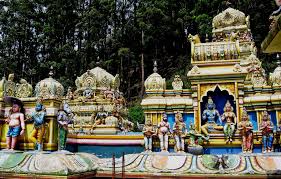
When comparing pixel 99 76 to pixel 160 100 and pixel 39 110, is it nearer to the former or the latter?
pixel 160 100

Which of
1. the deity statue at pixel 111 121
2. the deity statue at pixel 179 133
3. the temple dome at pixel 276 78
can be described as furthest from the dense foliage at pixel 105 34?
the deity statue at pixel 179 133

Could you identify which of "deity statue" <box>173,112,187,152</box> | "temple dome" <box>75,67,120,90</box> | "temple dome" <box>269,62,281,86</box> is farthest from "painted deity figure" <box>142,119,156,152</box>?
"temple dome" <box>75,67,120,90</box>

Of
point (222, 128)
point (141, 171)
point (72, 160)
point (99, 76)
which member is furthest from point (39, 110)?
point (99, 76)

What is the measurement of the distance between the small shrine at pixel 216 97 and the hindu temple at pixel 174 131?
1.0 inches

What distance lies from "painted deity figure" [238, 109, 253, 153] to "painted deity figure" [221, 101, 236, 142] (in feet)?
1.11

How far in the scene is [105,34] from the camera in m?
37.4

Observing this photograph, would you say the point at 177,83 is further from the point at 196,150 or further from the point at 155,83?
the point at 196,150

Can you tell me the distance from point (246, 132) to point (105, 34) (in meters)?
29.8

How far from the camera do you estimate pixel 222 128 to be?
964 cm

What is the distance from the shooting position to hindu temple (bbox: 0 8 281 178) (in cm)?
835

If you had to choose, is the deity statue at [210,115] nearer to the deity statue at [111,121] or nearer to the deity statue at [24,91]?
the deity statue at [111,121]

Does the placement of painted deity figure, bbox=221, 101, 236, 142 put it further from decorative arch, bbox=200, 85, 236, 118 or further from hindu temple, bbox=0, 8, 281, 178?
decorative arch, bbox=200, 85, 236, 118

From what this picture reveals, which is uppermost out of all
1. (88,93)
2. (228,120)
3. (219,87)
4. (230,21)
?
(230,21)

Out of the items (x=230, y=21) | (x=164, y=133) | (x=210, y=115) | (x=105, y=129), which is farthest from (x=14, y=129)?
(x=230, y=21)
